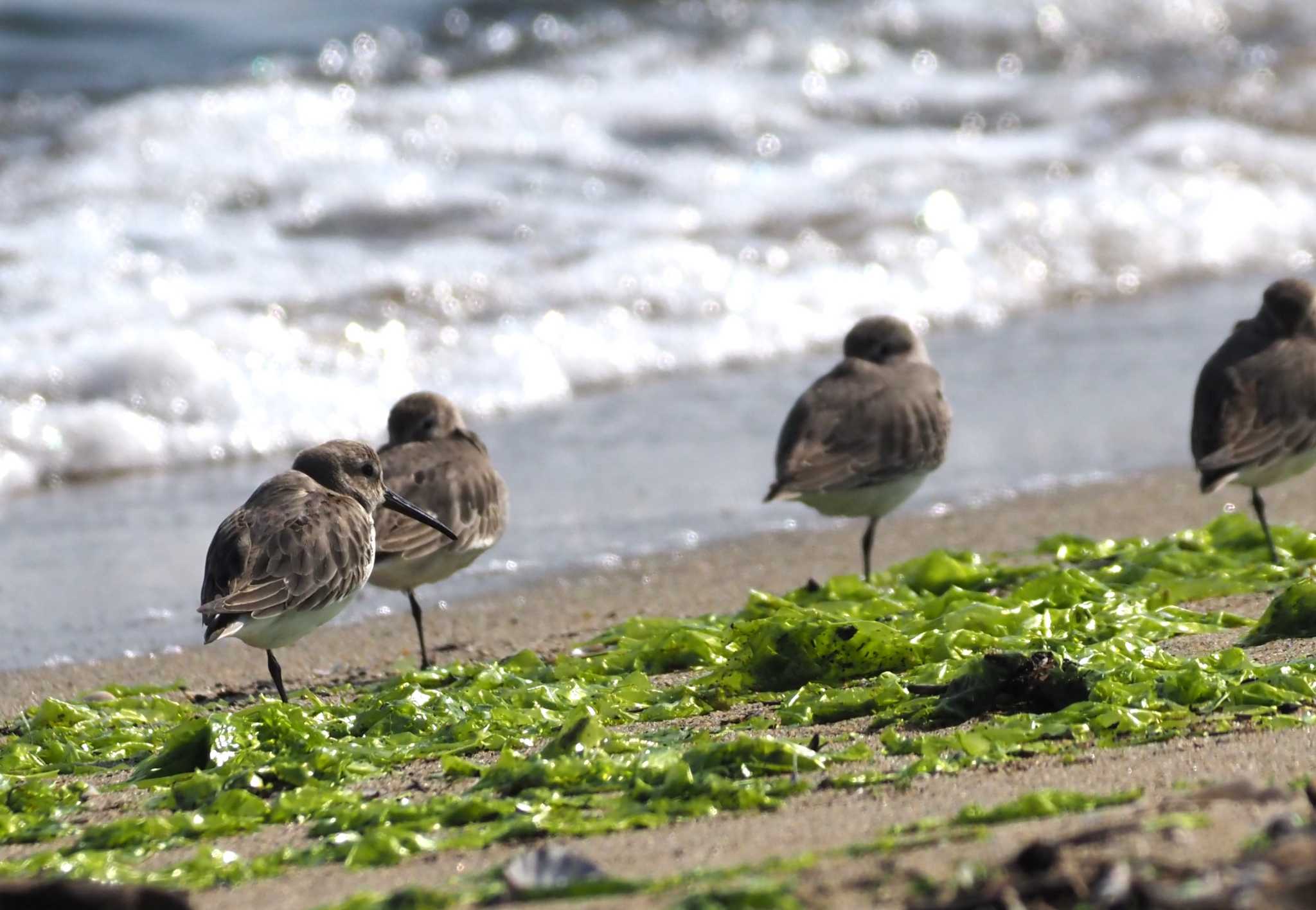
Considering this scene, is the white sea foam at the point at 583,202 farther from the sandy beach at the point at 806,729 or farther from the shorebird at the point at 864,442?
the shorebird at the point at 864,442

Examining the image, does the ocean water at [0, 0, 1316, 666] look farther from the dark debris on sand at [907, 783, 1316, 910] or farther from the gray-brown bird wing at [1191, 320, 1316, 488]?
the dark debris on sand at [907, 783, 1316, 910]

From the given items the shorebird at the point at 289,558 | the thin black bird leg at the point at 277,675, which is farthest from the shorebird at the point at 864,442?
the thin black bird leg at the point at 277,675

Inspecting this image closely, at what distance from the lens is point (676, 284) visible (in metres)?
11.2

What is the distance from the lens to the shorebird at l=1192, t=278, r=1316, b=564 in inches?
261

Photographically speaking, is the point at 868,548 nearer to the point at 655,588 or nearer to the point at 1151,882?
the point at 655,588

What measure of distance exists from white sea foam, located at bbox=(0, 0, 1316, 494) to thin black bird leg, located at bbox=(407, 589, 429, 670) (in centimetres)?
281

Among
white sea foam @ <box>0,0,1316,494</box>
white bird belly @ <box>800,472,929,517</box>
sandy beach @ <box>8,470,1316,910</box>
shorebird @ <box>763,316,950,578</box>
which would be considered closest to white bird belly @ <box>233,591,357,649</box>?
sandy beach @ <box>8,470,1316,910</box>

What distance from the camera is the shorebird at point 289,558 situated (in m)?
5.25

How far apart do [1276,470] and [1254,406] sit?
25 cm

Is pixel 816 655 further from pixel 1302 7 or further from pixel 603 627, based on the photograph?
pixel 1302 7

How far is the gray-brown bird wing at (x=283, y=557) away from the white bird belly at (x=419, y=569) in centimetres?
34

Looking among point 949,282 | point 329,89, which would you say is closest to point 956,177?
point 949,282

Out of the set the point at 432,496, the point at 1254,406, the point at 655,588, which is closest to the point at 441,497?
the point at 432,496

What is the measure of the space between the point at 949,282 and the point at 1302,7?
29.5 ft
